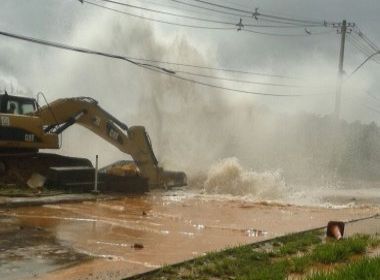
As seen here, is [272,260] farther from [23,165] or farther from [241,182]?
[241,182]

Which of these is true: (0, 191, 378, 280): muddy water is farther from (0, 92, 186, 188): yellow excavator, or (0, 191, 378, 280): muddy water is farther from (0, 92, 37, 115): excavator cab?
(0, 92, 37, 115): excavator cab

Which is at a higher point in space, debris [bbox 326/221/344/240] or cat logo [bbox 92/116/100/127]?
cat logo [bbox 92/116/100/127]

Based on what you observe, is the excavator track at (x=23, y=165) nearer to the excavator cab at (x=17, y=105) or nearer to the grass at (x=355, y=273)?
the excavator cab at (x=17, y=105)

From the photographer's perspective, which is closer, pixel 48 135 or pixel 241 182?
pixel 48 135

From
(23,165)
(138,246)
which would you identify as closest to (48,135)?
(23,165)

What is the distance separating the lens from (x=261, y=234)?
1341 cm

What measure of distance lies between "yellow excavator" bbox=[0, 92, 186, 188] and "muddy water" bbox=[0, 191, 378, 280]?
3.23m

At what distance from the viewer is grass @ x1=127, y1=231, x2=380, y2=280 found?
859cm

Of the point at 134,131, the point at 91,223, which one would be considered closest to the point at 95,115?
the point at 134,131

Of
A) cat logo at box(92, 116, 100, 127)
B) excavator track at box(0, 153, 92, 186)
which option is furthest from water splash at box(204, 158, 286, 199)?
excavator track at box(0, 153, 92, 186)

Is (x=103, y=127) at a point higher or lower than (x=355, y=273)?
higher

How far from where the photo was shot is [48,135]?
21297mm

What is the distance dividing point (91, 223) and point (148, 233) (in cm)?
169

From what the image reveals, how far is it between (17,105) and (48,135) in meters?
1.48
